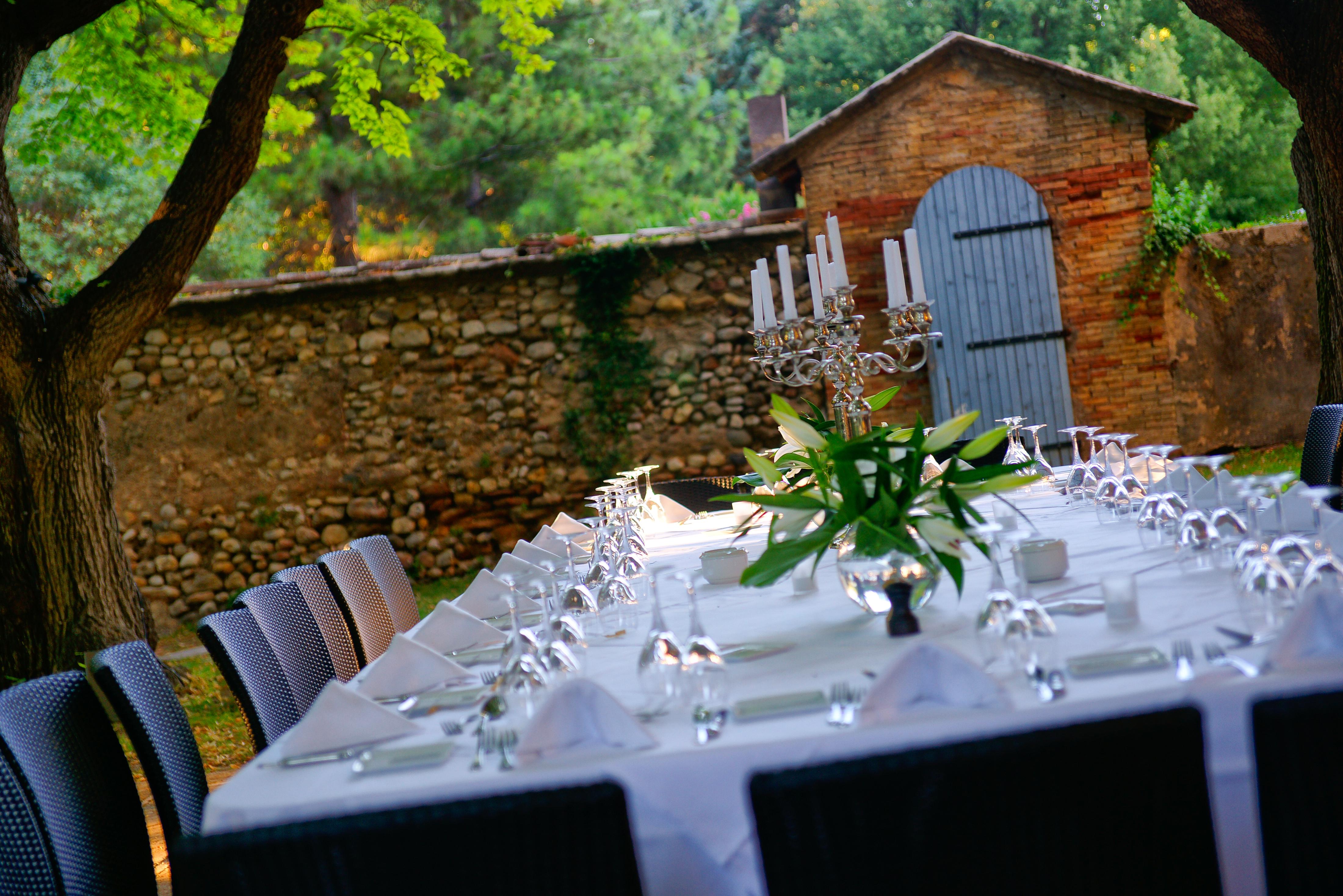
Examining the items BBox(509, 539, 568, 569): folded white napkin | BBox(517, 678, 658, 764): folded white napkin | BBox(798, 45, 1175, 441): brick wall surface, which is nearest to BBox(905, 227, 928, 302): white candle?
BBox(509, 539, 568, 569): folded white napkin

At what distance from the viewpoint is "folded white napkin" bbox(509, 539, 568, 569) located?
10.4 ft

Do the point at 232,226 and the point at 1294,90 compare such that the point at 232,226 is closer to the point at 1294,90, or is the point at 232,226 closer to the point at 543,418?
the point at 543,418

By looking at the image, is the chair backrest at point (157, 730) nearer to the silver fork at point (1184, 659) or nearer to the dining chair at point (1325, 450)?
the silver fork at point (1184, 659)

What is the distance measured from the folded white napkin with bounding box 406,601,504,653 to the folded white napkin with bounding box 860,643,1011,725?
109 centimetres

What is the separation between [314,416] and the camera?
7.36 m

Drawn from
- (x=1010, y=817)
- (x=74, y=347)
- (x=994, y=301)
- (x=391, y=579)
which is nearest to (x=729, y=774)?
(x=1010, y=817)

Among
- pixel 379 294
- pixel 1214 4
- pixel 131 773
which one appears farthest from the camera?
pixel 379 294

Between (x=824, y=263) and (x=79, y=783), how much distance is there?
93.9 inches

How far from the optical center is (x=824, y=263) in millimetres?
→ 3230

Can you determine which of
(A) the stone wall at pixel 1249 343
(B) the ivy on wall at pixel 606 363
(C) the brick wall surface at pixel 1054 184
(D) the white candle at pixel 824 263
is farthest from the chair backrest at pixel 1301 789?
(A) the stone wall at pixel 1249 343

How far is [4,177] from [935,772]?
17.2 feet

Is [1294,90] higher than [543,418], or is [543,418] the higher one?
[1294,90]

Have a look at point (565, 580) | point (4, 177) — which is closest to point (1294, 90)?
point (565, 580)

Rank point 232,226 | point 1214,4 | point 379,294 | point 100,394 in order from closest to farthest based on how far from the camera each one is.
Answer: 1. point 1214,4
2. point 100,394
3. point 379,294
4. point 232,226
